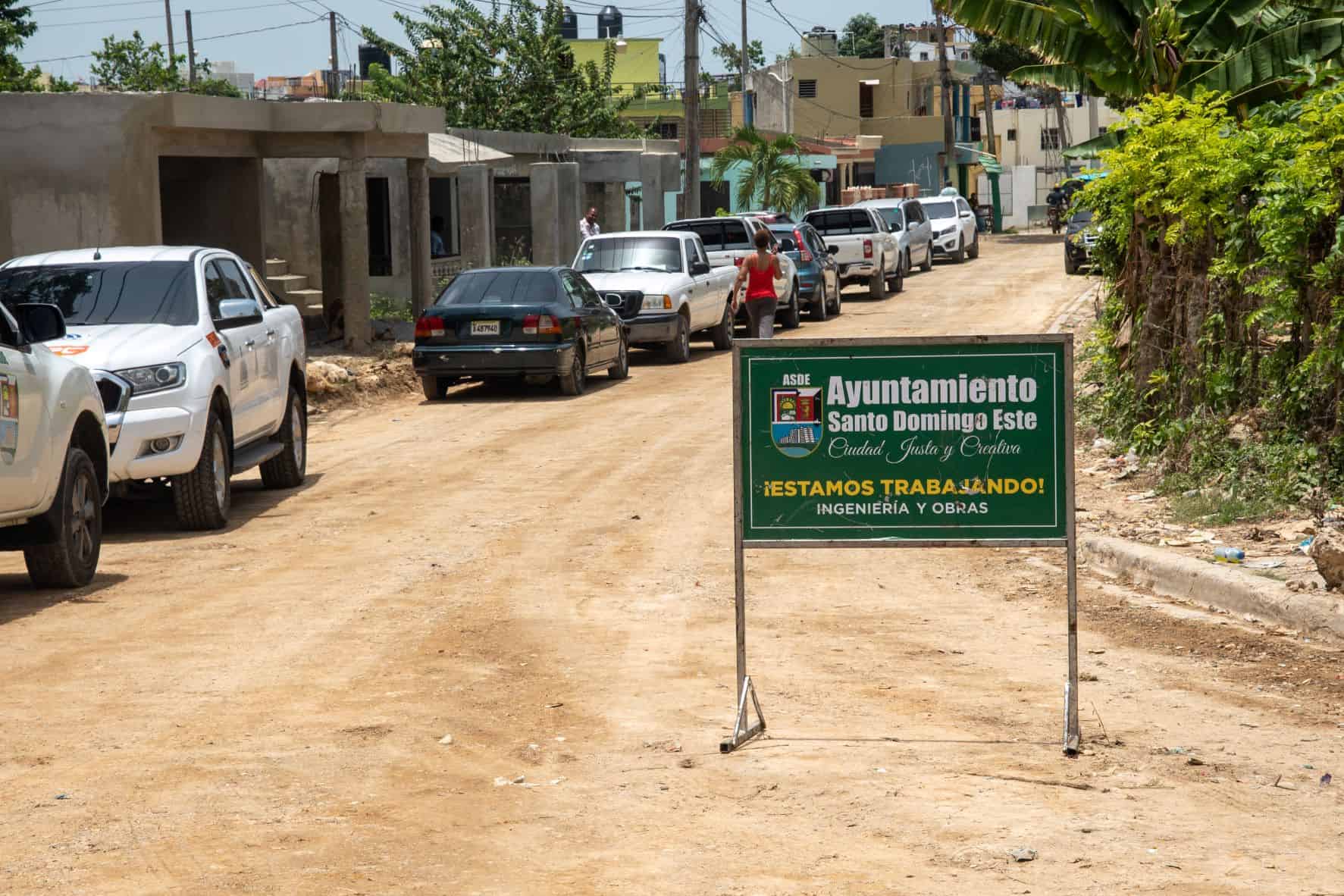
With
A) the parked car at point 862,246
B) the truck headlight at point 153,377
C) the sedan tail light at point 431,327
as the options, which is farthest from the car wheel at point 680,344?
the truck headlight at point 153,377

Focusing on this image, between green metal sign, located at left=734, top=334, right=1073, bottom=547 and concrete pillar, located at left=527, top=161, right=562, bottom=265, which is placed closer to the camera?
green metal sign, located at left=734, top=334, right=1073, bottom=547

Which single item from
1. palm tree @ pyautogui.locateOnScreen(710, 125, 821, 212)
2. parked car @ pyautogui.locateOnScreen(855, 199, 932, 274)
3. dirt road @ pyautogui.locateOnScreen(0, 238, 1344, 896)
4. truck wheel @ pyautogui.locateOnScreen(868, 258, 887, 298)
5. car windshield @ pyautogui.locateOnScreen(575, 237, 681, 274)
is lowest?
dirt road @ pyautogui.locateOnScreen(0, 238, 1344, 896)

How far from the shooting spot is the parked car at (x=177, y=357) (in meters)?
10.8

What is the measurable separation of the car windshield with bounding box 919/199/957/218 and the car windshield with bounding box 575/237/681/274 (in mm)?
25560

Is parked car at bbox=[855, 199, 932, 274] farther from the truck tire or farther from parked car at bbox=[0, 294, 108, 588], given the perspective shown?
parked car at bbox=[0, 294, 108, 588]

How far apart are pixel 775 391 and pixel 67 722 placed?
9.78ft

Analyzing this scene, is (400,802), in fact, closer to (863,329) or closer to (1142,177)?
(1142,177)

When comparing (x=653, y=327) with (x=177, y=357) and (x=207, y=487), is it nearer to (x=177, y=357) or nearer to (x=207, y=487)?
(x=207, y=487)

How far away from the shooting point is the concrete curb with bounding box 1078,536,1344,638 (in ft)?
25.5

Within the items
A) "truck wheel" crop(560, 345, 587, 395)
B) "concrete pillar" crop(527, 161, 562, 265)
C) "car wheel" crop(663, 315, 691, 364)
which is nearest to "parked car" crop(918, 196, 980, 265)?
"concrete pillar" crop(527, 161, 562, 265)

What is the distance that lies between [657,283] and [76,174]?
7.83 m

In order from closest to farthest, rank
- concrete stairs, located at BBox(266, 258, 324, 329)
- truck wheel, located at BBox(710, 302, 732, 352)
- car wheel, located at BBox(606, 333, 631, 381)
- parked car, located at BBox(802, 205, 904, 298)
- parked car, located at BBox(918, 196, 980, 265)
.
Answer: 1. car wheel, located at BBox(606, 333, 631, 381)
2. truck wheel, located at BBox(710, 302, 732, 352)
3. concrete stairs, located at BBox(266, 258, 324, 329)
4. parked car, located at BBox(802, 205, 904, 298)
5. parked car, located at BBox(918, 196, 980, 265)

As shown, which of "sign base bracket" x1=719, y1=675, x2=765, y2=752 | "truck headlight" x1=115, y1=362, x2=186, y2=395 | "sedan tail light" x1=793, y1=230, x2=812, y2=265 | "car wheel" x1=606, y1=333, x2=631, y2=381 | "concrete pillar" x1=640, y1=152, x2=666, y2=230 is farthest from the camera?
"concrete pillar" x1=640, y1=152, x2=666, y2=230

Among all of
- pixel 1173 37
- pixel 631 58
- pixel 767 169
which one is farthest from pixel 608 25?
pixel 1173 37
